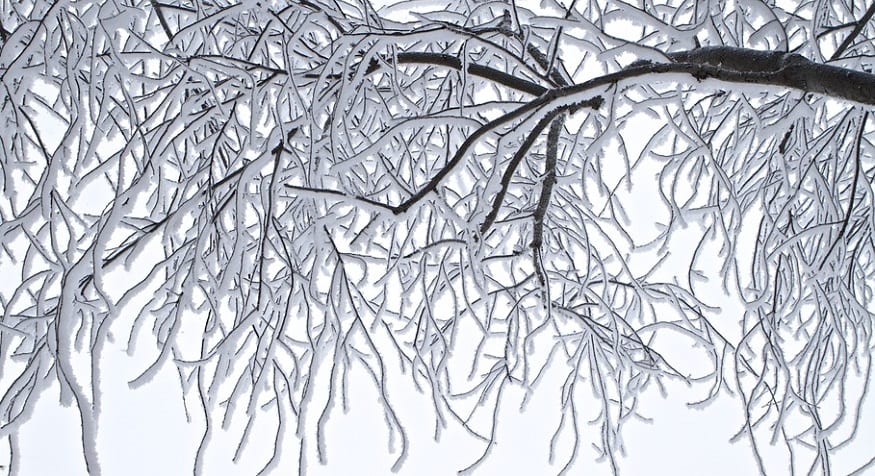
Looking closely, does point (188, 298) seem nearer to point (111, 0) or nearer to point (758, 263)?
point (111, 0)

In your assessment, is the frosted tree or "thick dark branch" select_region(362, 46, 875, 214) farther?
the frosted tree

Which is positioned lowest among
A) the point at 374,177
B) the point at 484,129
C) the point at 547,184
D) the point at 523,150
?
the point at 484,129

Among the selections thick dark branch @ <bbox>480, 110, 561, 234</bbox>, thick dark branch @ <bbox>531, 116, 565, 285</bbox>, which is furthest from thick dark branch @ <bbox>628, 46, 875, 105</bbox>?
thick dark branch @ <bbox>531, 116, 565, 285</bbox>

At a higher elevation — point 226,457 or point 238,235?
point 226,457

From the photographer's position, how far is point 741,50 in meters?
1.40

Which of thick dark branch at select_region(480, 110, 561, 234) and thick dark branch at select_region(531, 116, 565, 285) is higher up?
thick dark branch at select_region(531, 116, 565, 285)

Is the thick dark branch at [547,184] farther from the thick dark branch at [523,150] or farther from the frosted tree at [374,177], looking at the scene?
the thick dark branch at [523,150]

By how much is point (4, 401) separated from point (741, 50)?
173 centimetres

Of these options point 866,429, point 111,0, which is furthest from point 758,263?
point 866,429

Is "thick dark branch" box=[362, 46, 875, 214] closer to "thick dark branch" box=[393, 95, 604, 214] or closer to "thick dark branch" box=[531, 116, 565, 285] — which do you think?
"thick dark branch" box=[393, 95, 604, 214]

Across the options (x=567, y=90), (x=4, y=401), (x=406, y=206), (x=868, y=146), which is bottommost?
(x=4, y=401)

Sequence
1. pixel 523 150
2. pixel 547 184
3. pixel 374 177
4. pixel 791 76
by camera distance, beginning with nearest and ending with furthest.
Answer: pixel 791 76 → pixel 523 150 → pixel 547 184 → pixel 374 177

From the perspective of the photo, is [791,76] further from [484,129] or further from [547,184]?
[547,184]

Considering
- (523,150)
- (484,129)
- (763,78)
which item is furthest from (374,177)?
(763,78)
